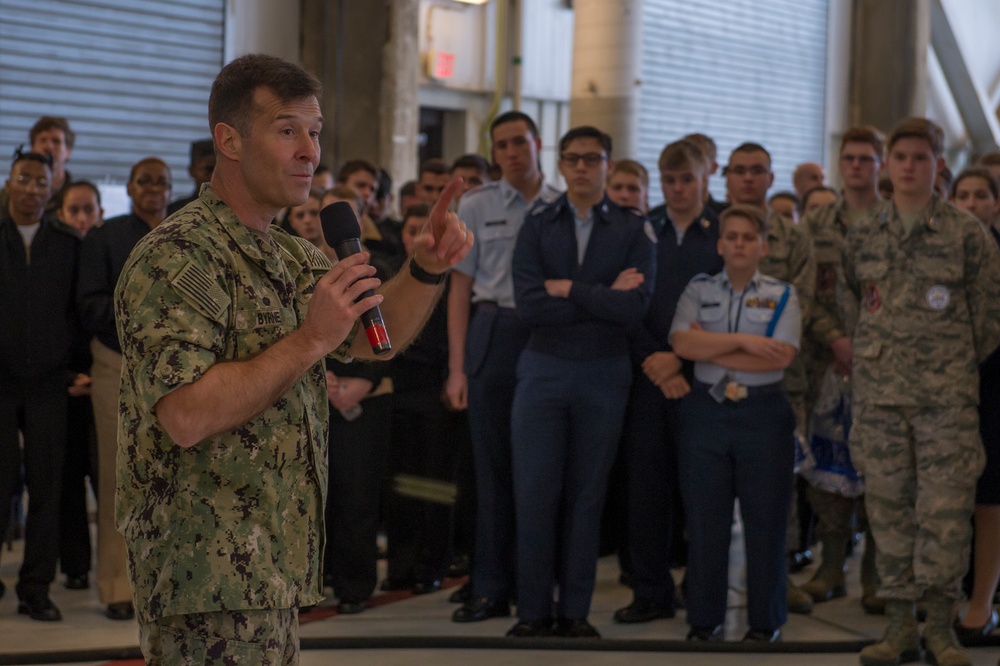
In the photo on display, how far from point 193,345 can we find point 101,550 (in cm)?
319

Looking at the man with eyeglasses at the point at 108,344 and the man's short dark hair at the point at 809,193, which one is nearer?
the man with eyeglasses at the point at 108,344

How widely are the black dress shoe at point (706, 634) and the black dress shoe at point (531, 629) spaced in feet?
1.77

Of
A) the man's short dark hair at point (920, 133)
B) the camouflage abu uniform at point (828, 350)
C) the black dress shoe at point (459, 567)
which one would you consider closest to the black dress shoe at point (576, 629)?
the black dress shoe at point (459, 567)

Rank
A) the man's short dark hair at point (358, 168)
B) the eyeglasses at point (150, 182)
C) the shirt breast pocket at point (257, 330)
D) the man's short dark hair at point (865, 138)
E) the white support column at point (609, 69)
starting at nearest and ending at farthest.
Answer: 1. the shirt breast pocket at point (257, 330)
2. the eyeglasses at point (150, 182)
3. the man's short dark hair at point (865, 138)
4. the man's short dark hair at point (358, 168)
5. the white support column at point (609, 69)

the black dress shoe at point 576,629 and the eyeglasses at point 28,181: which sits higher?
the eyeglasses at point 28,181

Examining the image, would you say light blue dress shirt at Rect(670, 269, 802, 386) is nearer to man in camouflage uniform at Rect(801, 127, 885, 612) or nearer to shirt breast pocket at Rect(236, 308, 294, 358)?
man in camouflage uniform at Rect(801, 127, 885, 612)

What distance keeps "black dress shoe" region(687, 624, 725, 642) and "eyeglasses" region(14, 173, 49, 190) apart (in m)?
3.16

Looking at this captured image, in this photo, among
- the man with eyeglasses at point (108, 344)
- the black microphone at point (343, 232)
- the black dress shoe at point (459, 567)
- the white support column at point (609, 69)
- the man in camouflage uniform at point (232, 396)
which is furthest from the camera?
the white support column at point (609, 69)

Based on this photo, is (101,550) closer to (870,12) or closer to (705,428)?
(705,428)

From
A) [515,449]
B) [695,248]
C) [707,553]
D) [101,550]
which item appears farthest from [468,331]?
[101,550]

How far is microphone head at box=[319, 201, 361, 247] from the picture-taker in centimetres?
233

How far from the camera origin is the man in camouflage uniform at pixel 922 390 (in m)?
4.32

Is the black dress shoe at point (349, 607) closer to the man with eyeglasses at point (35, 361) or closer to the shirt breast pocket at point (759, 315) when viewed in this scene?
the man with eyeglasses at point (35, 361)

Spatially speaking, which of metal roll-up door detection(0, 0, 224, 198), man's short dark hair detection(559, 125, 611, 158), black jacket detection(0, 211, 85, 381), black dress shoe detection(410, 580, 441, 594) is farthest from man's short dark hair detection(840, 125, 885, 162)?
metal roll-up door detection(0, 0, 224, 198)
